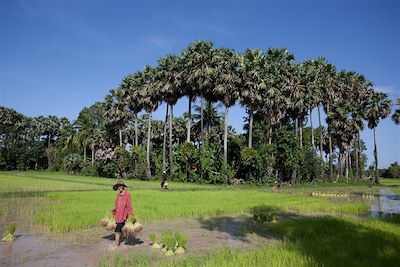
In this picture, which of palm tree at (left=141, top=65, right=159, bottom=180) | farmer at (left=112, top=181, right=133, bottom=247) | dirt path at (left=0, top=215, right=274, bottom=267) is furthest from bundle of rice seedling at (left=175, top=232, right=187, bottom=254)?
palm tree at (left=141, top=65, right=159, bottom=180)

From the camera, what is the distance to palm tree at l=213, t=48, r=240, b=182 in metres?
48.2

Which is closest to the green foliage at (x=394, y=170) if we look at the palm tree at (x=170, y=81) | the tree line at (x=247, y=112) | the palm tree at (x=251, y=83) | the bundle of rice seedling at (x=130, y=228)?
the tree line at (x=247, y=112)

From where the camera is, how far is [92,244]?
1163 cm

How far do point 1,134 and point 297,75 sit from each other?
7426 centimetres

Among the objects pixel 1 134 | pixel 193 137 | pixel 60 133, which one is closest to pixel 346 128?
pixel 193 137

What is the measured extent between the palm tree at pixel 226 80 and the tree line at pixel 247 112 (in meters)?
0.12

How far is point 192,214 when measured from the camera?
61.7ft

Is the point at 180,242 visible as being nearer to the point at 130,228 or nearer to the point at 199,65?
the point at 130,228

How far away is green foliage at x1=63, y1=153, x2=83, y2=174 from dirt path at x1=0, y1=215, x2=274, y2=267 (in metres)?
67.8

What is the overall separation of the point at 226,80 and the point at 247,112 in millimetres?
9737

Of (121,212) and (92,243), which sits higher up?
(121,212)

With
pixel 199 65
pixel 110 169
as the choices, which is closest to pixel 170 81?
pixel 199 65

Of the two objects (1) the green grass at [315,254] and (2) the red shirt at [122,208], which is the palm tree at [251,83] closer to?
(1) the green grass at [315,254]

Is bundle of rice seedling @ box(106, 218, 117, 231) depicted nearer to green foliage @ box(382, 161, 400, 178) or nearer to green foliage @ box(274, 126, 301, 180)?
green foliage @ box(274, 126, 301, 180)
